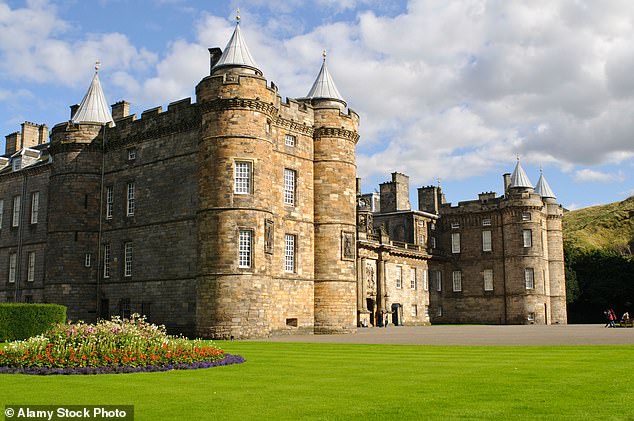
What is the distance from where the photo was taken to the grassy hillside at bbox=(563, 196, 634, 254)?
341 feet

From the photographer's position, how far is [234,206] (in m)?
32.4

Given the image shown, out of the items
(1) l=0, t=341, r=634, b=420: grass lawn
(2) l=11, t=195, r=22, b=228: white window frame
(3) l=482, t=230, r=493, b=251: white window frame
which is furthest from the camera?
(3) l=482, t=230, r=493, b=251: white window frame

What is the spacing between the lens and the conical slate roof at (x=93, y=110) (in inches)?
1629

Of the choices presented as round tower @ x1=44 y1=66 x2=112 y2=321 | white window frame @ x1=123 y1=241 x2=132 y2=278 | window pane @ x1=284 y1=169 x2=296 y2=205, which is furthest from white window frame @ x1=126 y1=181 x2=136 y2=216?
window pane @ x1=284 y1=169 x2=296 y2=205

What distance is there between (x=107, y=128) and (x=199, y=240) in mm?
12136

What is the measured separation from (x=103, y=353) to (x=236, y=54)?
22.0m

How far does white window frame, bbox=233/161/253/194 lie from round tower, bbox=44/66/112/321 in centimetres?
1184

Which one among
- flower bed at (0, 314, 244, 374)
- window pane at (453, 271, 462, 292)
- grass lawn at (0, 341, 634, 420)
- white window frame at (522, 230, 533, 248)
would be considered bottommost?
grass lawn at (0, 341, 634, 420)

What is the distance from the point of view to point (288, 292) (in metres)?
36.4

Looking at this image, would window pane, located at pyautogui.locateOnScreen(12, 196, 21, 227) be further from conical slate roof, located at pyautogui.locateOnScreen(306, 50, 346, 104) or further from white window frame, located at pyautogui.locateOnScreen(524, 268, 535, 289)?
white window frame, located at pyautogui.locateOnScreen(524, 268, 535, 289)

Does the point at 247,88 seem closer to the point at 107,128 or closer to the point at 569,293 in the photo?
the point at 107,128

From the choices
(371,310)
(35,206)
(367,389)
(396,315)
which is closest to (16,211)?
(35,206)

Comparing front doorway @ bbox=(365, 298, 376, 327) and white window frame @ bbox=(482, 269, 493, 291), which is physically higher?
→ white window frame @ bbox=(482, 269, 493, 291)

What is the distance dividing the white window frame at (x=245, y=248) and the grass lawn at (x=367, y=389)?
1417cm
